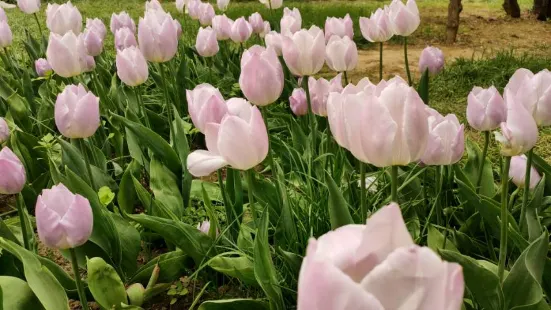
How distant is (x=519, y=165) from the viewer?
1.67 m

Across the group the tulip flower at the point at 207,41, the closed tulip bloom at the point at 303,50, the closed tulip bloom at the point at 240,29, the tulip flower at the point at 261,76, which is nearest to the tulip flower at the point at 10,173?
the tulip flower at the point at 261,76

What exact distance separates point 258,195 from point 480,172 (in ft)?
2.34

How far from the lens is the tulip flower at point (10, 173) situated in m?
1.47

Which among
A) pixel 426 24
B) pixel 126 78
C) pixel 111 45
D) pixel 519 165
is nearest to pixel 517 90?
pixel 519 165

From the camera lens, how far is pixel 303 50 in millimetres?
1846

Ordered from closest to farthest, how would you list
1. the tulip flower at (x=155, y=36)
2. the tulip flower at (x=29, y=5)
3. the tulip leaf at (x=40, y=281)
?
1. the tulip leaf at (x=40, y=281)
2. the tulip flower at (x=155, y=36)
3. the tulip flower at (x=29, y=5)

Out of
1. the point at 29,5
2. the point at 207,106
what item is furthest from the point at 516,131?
the point at 29,5

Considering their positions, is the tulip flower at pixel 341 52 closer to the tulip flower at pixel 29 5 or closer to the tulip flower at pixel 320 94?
the tulip flower at pixel 320 94

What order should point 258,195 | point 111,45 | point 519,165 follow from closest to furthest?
1. point 519,165
2. point 258,195
3. point 111,45

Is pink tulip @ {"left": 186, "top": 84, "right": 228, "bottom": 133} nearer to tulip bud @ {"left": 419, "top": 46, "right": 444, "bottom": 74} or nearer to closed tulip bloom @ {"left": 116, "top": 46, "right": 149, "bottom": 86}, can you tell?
closed tulip bloom @ {"left": 116, "top": 46, "right": 149, "bottom": 86}

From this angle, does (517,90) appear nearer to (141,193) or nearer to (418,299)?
(418,299)

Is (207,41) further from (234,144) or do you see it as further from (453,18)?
(453,18)

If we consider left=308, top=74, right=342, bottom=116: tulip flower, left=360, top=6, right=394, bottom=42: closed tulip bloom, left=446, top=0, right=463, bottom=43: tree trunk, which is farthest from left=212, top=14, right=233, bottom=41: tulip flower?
left=446, top=0, right=463, bottom=43: tree trunk

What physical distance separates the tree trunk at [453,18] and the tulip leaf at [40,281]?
5.23 metres
